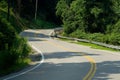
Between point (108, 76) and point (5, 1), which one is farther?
point (5, 1)

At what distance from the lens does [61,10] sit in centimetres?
7325

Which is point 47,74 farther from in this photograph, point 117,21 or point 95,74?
point 117,21

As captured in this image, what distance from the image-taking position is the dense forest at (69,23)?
80.9 feet

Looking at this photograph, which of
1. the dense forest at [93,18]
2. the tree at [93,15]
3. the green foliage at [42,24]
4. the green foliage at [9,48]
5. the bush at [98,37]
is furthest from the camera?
the green foliage at [42,24]

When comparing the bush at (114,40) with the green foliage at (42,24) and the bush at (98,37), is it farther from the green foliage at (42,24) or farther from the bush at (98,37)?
the green foliage at (42,24)

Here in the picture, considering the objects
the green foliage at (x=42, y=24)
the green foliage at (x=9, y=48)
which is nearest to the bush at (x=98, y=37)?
the green foliage at (x=9, y=48)

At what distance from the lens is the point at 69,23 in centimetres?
6612

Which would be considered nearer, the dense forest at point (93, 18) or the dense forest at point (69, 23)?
the dense forest at point (69, 23)

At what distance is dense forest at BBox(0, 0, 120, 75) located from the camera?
24.7 metres

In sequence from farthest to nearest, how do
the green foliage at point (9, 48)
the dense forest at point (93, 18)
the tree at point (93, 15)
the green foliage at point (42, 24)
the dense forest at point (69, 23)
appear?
the green foliage at point (42, 24)
the tree at point (93, 15)
the dense forest at point (93, 18)
the dense forest at point (69, 23)
the green foliage at point (9, 48)

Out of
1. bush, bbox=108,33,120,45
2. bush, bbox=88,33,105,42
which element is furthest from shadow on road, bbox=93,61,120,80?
bush, bbox=88,33,105,42

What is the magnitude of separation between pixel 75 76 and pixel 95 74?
1.36m

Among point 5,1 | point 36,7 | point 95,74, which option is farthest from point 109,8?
point 95,74

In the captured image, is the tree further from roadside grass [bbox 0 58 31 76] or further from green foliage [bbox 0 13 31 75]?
roadside grass [bbox 0 58 31 76]
